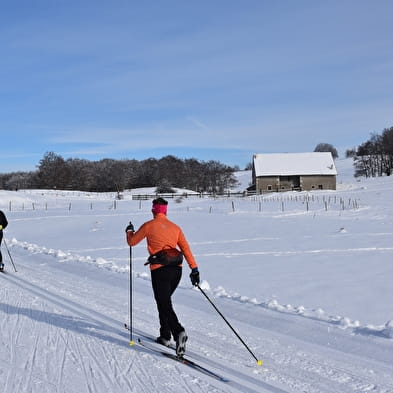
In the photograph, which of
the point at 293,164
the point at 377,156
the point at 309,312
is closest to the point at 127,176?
the point at 293,164

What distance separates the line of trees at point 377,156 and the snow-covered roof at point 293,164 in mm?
22871

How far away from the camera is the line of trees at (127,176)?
98562mm

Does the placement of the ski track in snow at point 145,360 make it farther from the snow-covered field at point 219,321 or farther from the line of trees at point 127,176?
the line of trees at point 127,176

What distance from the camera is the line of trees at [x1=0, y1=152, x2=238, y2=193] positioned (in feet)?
323

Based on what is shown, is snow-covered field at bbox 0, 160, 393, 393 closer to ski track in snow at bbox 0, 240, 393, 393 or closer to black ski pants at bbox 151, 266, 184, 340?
ski track in snow at bbox 0, 240, 393, 393

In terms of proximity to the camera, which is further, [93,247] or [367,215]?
[367,215]

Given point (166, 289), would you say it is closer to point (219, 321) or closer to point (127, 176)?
point (219, 321)

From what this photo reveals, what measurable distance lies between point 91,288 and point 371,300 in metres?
6.13

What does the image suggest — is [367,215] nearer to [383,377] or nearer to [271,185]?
[383,377]

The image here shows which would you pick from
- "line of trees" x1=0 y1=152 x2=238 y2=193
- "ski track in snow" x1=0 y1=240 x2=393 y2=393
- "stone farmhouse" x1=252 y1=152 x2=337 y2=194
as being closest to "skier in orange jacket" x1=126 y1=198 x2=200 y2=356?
"ski track in snow" x1=0 y1=240 x2=393 y2=393

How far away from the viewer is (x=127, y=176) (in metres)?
103

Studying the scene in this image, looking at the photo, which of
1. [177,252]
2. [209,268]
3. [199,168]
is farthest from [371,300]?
[199,168]

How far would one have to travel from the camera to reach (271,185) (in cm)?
6788

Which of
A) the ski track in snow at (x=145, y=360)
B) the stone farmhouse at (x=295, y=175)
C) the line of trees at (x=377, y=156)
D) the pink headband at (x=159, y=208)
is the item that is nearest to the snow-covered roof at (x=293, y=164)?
the stone farmhouse at (x=295, y=175)
